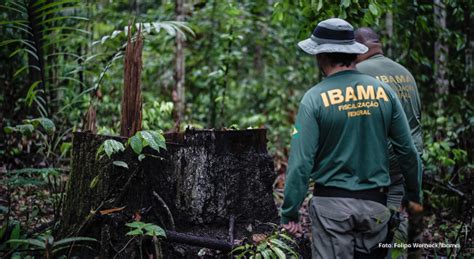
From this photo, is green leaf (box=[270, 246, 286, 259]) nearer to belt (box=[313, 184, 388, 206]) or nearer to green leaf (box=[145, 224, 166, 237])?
belt (box=[313, 184, 388, 206])

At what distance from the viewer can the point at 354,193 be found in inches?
116

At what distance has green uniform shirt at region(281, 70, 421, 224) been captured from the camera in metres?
2.87

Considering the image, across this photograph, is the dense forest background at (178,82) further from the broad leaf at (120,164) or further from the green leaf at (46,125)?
the broad leaf at (120,164)

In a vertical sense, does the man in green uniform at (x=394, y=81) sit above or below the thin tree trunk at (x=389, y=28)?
below

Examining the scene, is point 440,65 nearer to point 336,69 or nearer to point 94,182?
point 336,69

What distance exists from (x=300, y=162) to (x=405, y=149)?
723 millimetres

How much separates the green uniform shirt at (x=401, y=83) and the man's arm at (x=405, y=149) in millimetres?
899

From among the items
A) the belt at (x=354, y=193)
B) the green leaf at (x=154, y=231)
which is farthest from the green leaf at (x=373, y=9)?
the green leaf at (x=154, y=231)

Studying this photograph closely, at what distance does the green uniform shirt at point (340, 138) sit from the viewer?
113 inches

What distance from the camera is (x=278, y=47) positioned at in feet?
39.1

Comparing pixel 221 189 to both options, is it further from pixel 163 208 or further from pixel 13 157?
pixel 13 157

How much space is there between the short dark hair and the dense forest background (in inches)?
55.6

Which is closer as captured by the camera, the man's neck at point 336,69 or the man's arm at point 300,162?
the man's arm at point 300,162

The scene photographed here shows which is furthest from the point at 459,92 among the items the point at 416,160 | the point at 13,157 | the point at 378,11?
the point at 13,157
